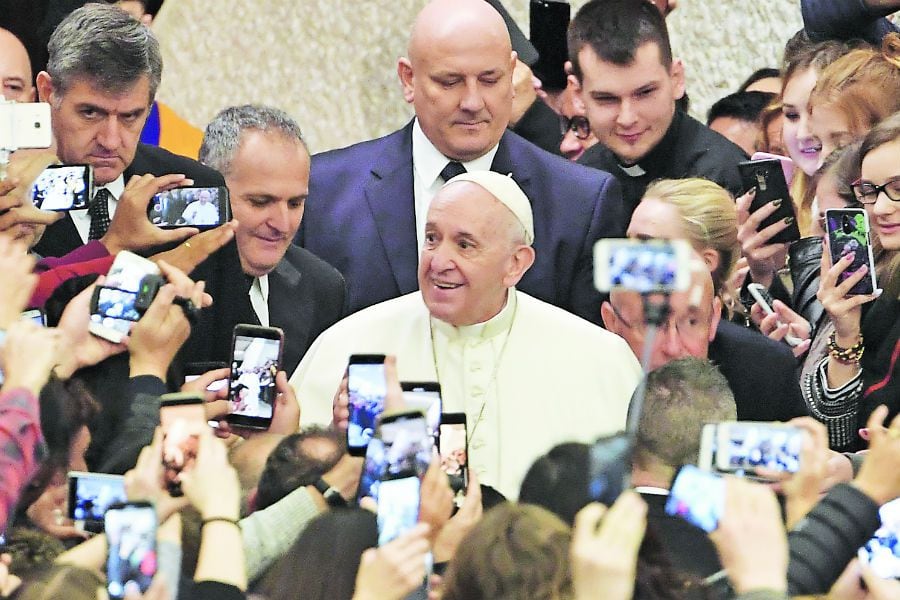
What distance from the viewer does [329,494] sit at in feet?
13.3

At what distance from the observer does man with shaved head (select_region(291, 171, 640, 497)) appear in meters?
5.00

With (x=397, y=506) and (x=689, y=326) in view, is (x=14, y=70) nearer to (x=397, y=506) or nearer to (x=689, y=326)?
(x=689, y=326)

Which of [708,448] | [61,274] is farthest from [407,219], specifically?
[708,448]

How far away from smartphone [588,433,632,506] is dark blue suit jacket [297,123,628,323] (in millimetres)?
1739

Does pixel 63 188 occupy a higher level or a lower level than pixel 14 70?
lower

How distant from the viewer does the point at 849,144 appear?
5645 millimetres

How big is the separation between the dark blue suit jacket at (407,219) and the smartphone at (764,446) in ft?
5.39

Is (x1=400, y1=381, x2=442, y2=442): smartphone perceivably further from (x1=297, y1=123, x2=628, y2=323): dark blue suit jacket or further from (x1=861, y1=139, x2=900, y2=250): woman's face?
(x1=861, y1=139, x2=900, y2=250): woman's face

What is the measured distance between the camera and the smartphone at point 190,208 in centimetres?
487

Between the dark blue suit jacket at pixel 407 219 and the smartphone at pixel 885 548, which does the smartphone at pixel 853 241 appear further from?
the smartphone at pixel 885 548

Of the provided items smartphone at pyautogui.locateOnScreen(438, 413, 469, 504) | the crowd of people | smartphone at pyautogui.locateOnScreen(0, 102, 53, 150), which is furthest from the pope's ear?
smartphone at pyautogui.locateOnScreen(438, 413, 469, 504)

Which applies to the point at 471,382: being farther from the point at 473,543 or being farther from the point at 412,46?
the point at 473,543

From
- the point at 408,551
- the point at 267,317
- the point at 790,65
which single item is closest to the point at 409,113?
the point at 790,65

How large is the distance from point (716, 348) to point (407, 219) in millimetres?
901
